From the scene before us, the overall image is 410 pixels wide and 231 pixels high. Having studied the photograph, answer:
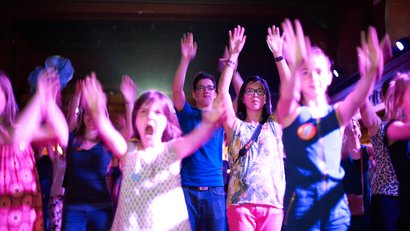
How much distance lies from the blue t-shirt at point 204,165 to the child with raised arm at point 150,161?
31.9 inches

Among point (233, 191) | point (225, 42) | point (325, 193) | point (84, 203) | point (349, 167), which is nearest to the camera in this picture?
point (325, 193)

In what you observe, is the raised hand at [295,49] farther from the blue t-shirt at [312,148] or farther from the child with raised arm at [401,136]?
the child with raised arm at [401,136]

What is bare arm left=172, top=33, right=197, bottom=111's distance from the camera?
11.7 ft

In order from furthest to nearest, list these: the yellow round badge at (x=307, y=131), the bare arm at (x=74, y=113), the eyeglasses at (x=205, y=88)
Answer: the bare arm at (x=74, y=113) → the eyeglasses at (x=205, y=88) → the yellow round badge at (x=307, y=131)

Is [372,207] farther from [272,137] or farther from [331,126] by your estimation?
[331,126]

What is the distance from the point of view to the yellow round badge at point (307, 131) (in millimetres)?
2584

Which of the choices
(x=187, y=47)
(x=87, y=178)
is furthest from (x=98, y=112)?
(x=187, y=47)

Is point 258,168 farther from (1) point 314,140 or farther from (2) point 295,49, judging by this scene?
(2) point 295,49

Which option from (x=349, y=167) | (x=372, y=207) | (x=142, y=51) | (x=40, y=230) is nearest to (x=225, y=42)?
(x=142, y=51)

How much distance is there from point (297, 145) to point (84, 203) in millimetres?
1682

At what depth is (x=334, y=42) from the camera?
32.2 ft

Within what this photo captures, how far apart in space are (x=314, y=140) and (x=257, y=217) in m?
0.75

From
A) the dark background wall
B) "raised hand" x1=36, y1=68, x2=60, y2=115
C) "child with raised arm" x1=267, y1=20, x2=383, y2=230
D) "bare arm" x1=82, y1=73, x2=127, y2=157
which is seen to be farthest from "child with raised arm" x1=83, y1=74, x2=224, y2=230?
the dark background wall

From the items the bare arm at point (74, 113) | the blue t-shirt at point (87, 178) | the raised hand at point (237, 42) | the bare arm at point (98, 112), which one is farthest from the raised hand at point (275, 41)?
the bare arm at point (74, 113)
